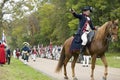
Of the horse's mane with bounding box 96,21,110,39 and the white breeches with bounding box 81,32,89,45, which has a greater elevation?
the horse's mane with bounding box 96,21,110,39

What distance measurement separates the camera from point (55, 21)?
91812 millimetres

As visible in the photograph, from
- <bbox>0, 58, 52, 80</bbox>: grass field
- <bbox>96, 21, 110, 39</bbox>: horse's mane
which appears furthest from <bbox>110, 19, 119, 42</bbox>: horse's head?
<bbox>0, 58, 52, 80</bbox>: grass field

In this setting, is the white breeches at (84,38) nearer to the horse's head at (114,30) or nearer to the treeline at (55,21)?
the horse's head at (114,30)

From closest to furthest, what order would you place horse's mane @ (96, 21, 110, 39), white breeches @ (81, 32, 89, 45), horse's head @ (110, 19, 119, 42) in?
horse's head @ (110, 19, 119, 42) < horse's mane @ (96, 21, 110, 39) < white breeches @ (81, 32, 89, 45)

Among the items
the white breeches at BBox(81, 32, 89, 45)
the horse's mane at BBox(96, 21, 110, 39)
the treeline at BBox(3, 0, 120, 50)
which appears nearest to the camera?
the horse's mane at BBox(96, 21, 110, 39)

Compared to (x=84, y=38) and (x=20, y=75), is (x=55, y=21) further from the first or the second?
(x=84, y=38)

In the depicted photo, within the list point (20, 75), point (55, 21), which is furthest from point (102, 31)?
point (55, 21)

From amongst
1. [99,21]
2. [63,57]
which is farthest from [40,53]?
[63,57]

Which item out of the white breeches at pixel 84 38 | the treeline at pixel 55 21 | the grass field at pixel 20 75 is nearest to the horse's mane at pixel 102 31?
the white breeches at pixel 84 38

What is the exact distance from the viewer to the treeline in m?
58.2

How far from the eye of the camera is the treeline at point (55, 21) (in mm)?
58188

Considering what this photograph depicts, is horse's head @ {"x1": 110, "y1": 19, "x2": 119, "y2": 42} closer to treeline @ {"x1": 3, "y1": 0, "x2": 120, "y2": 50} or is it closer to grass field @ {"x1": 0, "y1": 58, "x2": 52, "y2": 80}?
grass field @ {"x1": 0, "y1": 58, "x2": 52, "y2": 80}

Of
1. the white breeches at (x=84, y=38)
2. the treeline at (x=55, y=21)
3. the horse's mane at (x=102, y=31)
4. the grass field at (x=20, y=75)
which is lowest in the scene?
the grass field at (x=20, y=75)

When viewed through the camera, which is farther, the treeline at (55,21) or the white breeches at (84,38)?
the treeline at (55,21)
